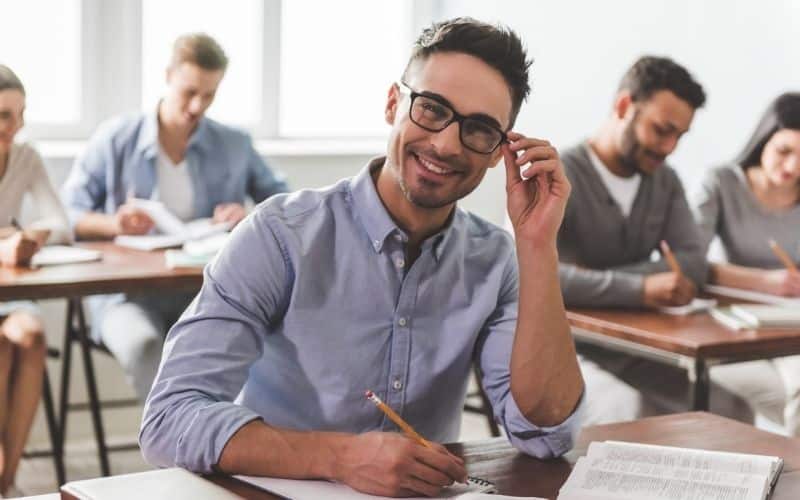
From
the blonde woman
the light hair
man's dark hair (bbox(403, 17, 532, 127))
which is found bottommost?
the blonde woman

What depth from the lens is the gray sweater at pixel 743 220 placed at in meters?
3.77

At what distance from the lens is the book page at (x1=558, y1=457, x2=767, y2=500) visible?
4.84 feet

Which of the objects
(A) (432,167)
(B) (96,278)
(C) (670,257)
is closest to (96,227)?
(B) (96,278)

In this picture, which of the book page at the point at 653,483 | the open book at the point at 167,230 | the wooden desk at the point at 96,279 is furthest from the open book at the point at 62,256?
the book page at the point at 653,483

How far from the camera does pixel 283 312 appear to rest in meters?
1.81

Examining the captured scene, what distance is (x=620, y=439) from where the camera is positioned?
5.82ft

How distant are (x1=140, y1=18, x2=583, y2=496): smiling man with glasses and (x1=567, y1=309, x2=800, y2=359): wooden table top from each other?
36.2 inches

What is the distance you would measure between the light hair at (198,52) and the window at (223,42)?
82 cm

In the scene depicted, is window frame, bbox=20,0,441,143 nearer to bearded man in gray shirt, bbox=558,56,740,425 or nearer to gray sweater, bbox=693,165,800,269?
bearded man in gray shirt, bbox=558,56,740,425

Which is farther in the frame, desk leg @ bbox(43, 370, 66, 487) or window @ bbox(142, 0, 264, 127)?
window @ bbox(142, 0, 264, 127)

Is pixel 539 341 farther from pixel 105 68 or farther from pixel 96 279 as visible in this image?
pixel 105 68

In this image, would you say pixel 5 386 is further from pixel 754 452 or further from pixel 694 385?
pixel 754 452

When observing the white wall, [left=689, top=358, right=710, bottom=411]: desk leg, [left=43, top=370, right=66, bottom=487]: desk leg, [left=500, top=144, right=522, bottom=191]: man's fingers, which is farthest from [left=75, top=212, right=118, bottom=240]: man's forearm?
[left=500, top=144, right=522, bottom=191]: man's fingers

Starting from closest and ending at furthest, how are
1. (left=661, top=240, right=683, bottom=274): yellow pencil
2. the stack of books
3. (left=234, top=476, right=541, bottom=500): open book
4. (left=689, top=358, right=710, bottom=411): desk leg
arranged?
(left=234, top=476, right=541, bottom=500): open book, (left=689, top=358, right=710, bottom=411): desk leg, the stack of books, (left=661, top=240, right=683, bottom=274): yellow pencil
